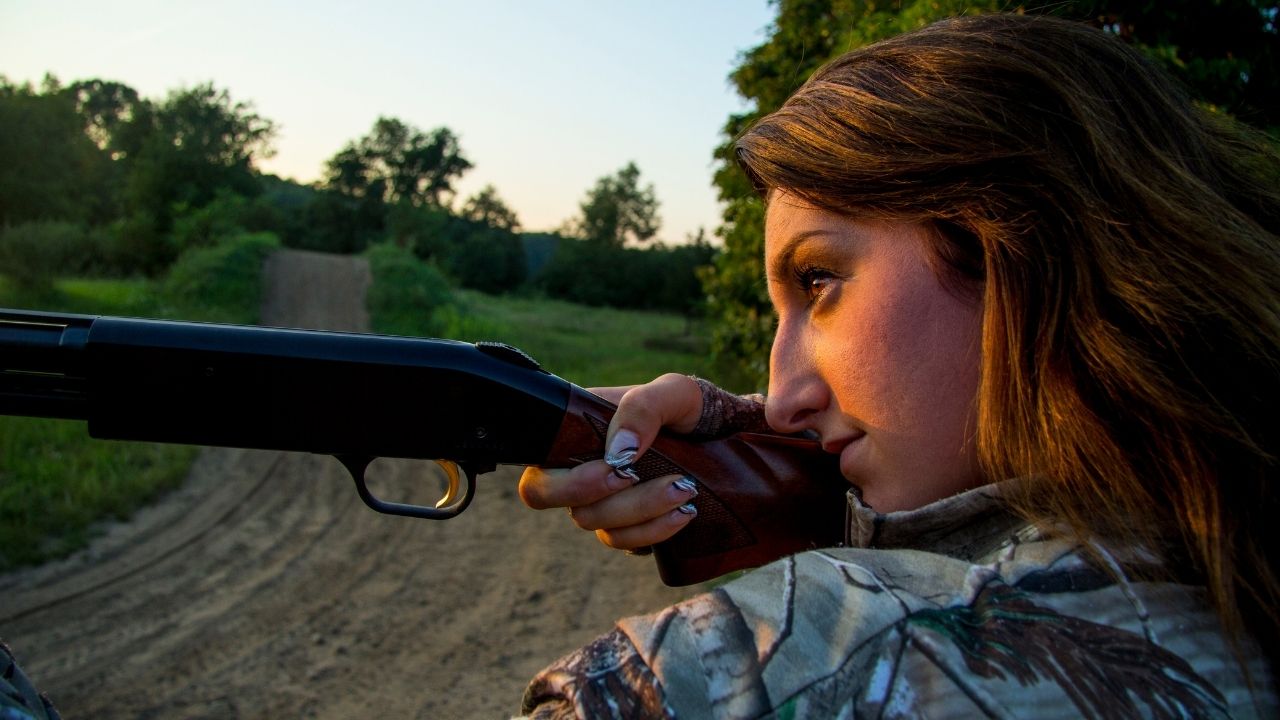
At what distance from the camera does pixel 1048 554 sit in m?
1.26

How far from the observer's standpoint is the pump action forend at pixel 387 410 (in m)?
1.98

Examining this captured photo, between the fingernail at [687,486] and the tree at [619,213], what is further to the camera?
the tree at [619,213]

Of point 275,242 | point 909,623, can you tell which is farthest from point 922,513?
point 275,242

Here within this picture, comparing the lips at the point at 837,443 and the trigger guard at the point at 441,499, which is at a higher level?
the lips at the point at 837,443

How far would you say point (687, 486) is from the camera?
225 cm

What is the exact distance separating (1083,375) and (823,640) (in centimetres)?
71

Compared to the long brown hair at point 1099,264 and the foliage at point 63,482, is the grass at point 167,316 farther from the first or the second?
the long brown hair at point 1099,264

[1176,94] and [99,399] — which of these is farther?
[99,399]

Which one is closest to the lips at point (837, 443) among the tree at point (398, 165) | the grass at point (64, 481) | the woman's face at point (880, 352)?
the woman's face at point (880, 352)

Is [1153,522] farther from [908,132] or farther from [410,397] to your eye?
[410,397]

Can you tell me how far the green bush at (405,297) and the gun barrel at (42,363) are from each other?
18629mm

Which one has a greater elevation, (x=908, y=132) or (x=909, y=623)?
(x=908, y=132)

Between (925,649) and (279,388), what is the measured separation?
1.58 metres

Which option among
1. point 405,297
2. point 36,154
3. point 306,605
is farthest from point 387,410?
point 405,297
